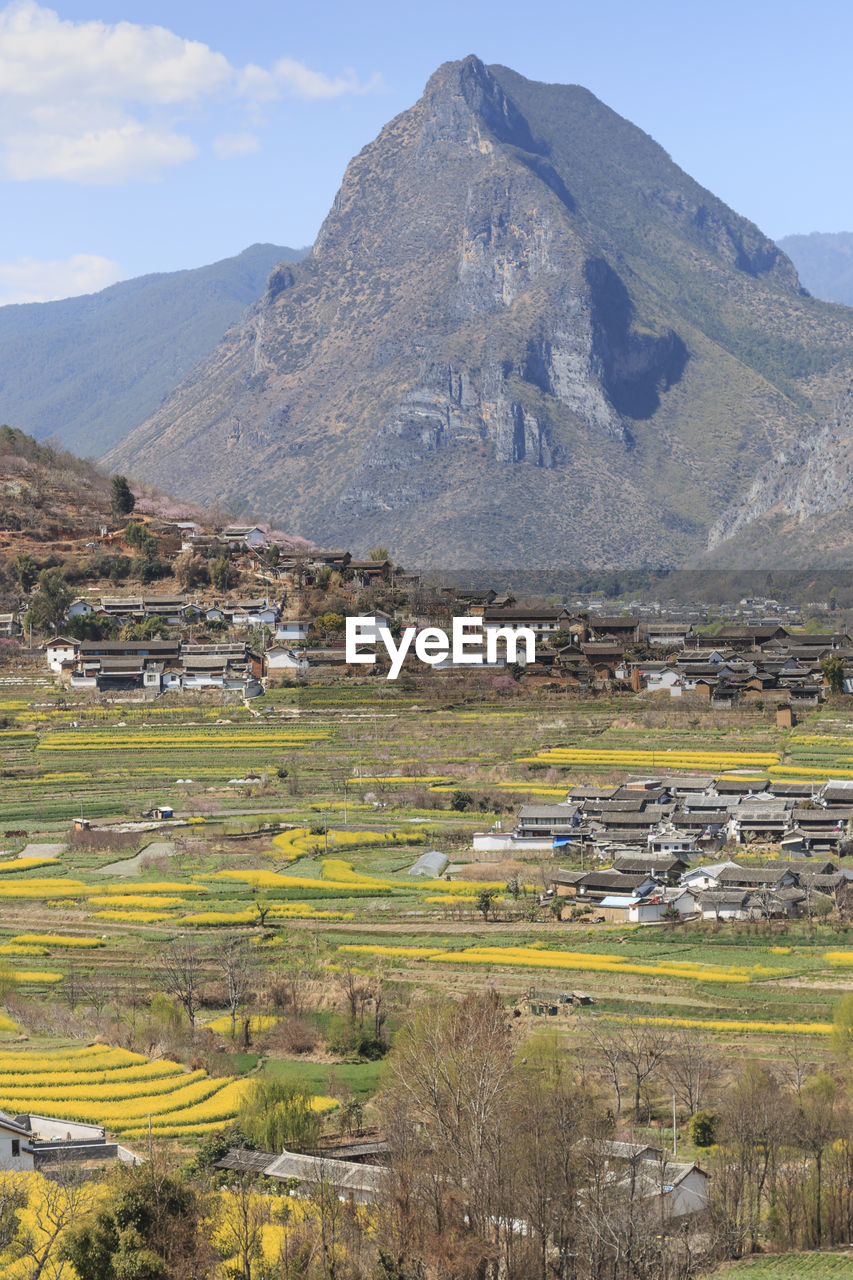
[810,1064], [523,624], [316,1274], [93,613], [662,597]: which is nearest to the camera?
[316,1274]

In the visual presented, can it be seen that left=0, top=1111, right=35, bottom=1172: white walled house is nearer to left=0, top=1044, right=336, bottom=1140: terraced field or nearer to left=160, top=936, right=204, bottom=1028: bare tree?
left=0, top=1044, right=336, bottom=1140: terraced field

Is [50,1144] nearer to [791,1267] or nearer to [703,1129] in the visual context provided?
[703,1129]

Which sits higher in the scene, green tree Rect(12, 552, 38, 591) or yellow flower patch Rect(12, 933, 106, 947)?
green tree Rect(12, 552, 38, 591)

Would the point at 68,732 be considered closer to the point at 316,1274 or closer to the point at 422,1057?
the point at 422,1057

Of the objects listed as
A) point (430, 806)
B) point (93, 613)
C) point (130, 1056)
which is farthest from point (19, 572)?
point (130, 1056)

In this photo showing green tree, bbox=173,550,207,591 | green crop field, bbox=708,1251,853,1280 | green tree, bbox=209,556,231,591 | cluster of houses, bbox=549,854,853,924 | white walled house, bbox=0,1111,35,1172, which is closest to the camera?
green crop field, bbox=708,1251,853,1280

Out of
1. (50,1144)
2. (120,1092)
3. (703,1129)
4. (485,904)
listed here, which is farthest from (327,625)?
(50,1144)

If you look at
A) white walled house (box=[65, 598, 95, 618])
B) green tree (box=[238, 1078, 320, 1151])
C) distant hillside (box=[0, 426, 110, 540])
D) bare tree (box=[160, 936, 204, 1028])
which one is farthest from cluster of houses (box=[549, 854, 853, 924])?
distant hillside (box=[0, 426, 110, 540])
